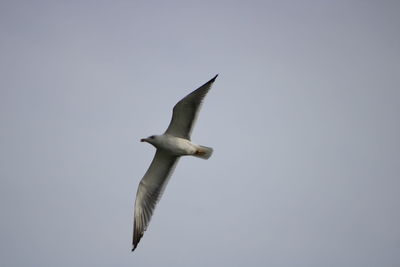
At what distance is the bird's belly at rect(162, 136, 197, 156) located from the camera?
1358cm

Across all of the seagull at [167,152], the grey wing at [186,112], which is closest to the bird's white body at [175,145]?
the seagull at [167,152]

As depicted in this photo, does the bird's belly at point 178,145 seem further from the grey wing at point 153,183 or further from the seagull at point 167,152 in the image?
the grey wing at point 153,183

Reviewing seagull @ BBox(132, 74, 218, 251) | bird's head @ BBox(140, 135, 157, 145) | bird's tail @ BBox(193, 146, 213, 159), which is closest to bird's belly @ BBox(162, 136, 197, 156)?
seagull @ BBox(132, 74, 218, 251)

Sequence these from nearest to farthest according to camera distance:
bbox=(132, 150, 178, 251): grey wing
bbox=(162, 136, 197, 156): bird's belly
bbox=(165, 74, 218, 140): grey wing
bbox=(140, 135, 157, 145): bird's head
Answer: bbox=(165, 74, 218, 140): grey wing, bbox=(162, 136, 197, 156): bird's belly, bbox=(132, 150, 178, 251): grey wing, bbox=(140, 135, 157, 145): bird's head

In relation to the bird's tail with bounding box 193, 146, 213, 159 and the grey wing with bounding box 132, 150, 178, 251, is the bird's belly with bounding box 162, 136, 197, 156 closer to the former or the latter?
the bird's tail with bounding box 193, 146, 213, 159

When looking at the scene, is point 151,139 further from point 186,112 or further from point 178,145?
point 186,112

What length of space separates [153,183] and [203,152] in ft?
5.01

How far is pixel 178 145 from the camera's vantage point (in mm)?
13586

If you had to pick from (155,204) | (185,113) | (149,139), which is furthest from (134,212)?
(185,113)

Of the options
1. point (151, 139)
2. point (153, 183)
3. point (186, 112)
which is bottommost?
point (153, 183)

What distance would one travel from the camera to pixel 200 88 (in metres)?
13.2

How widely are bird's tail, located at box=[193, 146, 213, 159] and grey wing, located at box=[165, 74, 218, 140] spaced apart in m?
0.43

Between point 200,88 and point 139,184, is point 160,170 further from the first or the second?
point 200,88

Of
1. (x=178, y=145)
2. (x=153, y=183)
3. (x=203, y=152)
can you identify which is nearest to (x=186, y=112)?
(x=178, y=145)
